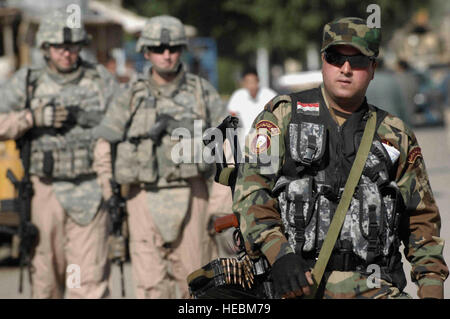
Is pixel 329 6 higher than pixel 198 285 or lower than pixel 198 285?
higher

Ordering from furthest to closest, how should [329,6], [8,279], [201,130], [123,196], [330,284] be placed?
→ [329,6] → [8,279] → [123,196] → [201,130] → [330,284]

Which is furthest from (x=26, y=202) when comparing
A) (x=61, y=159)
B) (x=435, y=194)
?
(x=435, y=194)

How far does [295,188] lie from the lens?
3.31 meters

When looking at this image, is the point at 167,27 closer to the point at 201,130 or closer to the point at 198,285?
the point at 201,130

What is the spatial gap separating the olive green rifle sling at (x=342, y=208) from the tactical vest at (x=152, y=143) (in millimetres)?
2490

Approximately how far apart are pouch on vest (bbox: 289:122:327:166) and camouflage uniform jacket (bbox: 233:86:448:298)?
49 millimetres

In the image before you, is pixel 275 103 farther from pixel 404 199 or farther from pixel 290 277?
pixel 290 277

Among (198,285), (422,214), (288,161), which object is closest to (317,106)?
(288,161)

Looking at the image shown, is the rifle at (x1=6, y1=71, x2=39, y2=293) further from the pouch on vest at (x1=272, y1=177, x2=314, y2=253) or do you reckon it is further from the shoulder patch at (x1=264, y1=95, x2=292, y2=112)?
the pouch on vest at (x1=272, y1=177, x2=314, y2=253)

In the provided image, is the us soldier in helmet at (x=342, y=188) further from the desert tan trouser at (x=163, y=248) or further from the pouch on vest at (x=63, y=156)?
the pouch on vest at (x=63, y=156)

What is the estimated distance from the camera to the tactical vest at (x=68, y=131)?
6098 millimetres

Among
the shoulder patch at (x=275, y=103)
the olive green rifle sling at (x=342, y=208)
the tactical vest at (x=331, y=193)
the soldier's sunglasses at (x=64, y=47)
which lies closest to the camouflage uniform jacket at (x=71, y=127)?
the soldier's sunglasses at (x=64, y=47)

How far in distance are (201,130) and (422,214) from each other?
2579 mm

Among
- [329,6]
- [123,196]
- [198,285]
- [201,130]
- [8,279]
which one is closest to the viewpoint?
[198,285]
